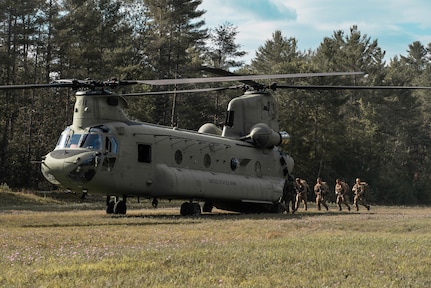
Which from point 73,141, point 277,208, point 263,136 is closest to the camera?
point 73,141

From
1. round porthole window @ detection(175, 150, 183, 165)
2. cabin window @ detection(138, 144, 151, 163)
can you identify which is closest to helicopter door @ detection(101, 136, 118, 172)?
cabin window @ detection(138, 144, 151, 163)

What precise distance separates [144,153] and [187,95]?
3793 centimetres

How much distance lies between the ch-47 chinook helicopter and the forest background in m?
21.5

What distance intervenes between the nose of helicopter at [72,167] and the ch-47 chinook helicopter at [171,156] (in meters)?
0.03

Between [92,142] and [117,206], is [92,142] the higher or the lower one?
the higher one

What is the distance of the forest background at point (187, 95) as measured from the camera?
156 feet

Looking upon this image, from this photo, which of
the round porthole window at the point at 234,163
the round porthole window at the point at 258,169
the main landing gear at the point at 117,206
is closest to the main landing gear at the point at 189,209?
the main landing gear at the point at 117,206

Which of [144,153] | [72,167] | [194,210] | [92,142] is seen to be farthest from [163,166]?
[72,167]

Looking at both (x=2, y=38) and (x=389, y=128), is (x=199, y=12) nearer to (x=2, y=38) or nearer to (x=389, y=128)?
(x=2, y=38)

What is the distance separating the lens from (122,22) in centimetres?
5969

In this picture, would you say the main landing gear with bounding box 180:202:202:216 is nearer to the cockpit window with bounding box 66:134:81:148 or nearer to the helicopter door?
the helicopter door

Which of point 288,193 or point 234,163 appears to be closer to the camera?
point 234,163

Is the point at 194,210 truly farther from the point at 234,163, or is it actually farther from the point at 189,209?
the point at 234,163

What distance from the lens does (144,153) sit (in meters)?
19.7
